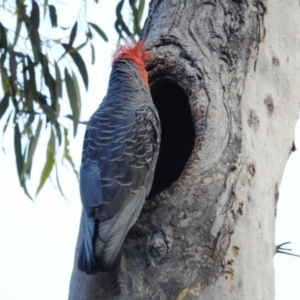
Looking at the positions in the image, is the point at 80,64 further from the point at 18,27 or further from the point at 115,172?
the point at 115,172

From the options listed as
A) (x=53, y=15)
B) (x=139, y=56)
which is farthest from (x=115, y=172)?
(x=53, y=15)

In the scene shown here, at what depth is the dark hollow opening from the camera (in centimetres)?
341

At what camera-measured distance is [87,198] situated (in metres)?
2.65

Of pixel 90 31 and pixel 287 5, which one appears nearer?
pixel 287 5

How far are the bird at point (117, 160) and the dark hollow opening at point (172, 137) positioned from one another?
194 mm

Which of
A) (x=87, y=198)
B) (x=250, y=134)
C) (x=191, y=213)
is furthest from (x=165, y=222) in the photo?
(x=250, y=134)

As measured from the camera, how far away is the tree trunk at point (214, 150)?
2609mm

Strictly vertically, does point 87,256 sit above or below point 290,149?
below

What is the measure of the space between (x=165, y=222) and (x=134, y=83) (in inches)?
28.3

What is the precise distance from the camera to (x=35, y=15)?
Result: 3572mm

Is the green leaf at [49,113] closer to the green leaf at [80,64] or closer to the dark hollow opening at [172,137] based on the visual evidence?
the green leaf at [80,64]

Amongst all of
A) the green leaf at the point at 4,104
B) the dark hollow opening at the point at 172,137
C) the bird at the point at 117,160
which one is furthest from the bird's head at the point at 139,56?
the green leaf at the point at 4,104

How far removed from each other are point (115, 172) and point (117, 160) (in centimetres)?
7

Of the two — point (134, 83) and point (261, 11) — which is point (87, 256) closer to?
point (134, 83)
